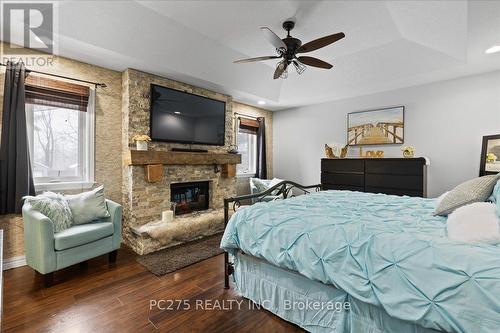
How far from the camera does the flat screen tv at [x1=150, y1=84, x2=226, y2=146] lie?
12.3 ft

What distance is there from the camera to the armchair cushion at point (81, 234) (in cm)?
241

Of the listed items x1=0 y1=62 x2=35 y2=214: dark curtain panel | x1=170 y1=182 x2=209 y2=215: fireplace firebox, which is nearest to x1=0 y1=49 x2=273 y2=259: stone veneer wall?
x1=170 y1=182 x2=209 y2=215: fireplace firebox

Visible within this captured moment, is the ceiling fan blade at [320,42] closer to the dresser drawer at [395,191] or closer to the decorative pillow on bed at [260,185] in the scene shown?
the dresser drawer at [395,191]

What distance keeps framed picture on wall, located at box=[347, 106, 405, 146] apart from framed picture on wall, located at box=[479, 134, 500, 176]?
1113mm

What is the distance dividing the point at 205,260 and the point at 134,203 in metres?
1.38

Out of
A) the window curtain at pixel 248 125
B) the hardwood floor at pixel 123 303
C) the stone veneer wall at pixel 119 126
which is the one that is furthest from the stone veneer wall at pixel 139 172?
the window curtain at pixel 248 125

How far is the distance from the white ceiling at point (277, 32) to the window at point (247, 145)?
1404 mm

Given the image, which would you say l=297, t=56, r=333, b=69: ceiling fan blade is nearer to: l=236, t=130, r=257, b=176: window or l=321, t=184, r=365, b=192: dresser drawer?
l=321, t=184, r=365, b=192: dresser drawer

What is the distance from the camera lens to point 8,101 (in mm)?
2697

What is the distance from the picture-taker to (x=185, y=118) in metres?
4.11

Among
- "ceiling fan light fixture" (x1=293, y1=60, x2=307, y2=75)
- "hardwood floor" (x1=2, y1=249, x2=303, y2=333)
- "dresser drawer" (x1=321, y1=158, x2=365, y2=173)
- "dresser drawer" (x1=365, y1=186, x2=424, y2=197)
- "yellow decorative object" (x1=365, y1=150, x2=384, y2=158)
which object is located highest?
"ceiling fan light fixture" (x1=293, y1=60, x2=307, y2=75)

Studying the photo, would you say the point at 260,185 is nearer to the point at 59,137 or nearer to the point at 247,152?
the point at 247,152

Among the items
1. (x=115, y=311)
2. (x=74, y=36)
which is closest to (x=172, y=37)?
(x=74, y=36)

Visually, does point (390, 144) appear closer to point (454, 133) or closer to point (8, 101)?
point (454, 133)
